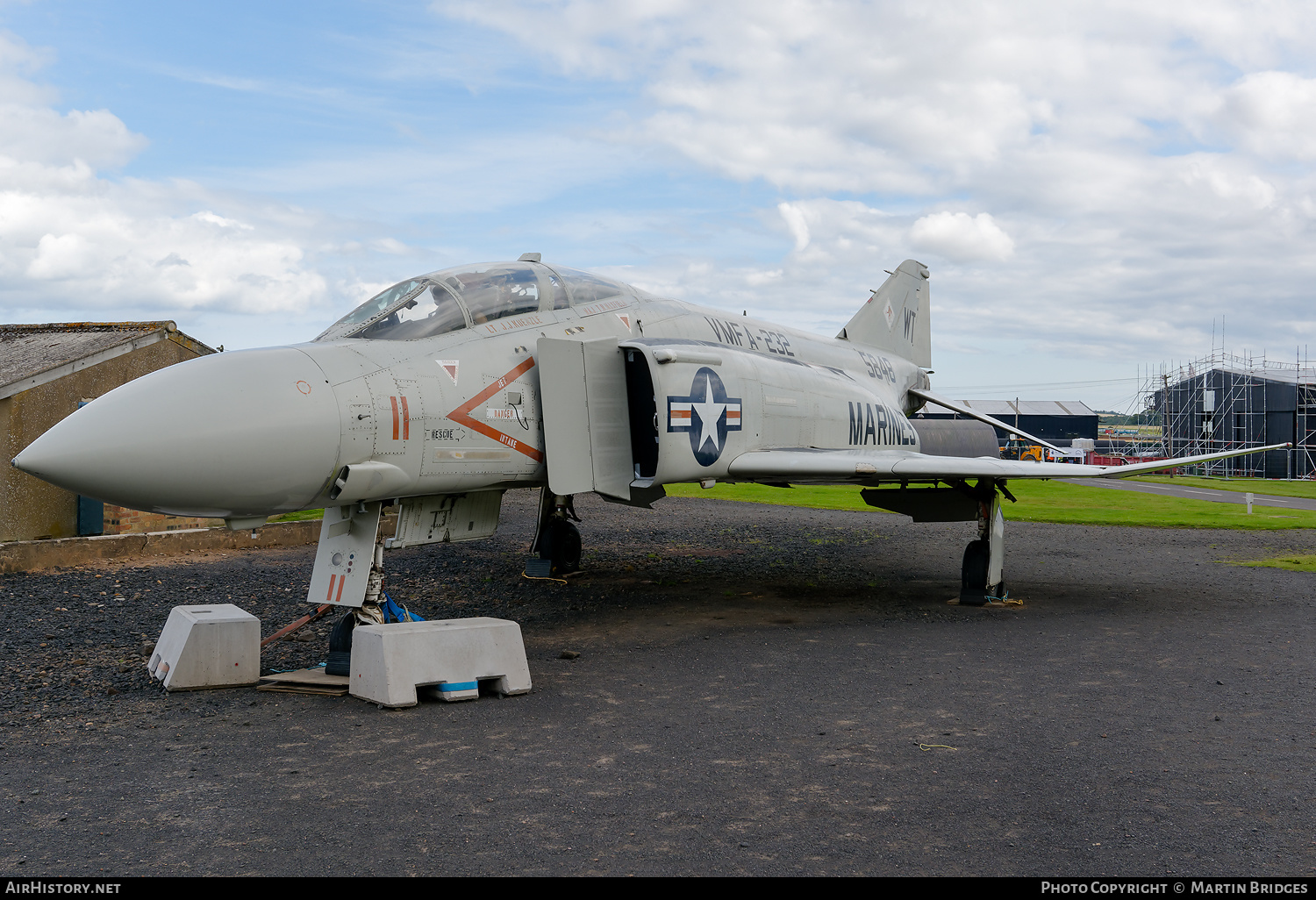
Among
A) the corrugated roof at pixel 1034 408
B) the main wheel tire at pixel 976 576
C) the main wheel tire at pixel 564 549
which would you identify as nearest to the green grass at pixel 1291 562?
the main wheel tire at pixel 976 576

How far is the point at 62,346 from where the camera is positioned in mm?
12711

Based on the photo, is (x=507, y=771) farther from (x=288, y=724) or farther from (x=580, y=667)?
(x=580, y=667)

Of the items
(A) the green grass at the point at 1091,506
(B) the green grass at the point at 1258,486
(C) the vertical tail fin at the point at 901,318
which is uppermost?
(C) the vertical tail fin at the point at 901,318

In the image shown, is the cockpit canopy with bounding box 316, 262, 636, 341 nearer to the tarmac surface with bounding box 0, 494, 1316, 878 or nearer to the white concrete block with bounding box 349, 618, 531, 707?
the white concrete block with bounding box 349, 618, 531, 707

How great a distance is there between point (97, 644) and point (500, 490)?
3394 mm

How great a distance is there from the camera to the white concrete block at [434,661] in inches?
216

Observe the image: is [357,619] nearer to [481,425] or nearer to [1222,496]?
[481,425]

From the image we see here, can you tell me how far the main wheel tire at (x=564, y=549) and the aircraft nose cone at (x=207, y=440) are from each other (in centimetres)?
602

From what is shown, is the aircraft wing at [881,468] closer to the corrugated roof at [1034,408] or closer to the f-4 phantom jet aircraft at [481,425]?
the f-4 phantom jet aircraft at [481,425]

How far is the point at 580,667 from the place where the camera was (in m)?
6.66

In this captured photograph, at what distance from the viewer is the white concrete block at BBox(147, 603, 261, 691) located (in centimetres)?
583

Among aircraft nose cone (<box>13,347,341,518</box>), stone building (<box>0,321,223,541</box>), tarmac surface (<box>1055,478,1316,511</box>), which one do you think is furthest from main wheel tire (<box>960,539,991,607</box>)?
tarmac surface (<box>1055,478,1316,511</box>)

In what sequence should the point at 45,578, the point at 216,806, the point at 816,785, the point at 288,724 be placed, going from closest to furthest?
the point at 216,806 → the point at 816,785 → the point at 288,724 → the point at 45,578
